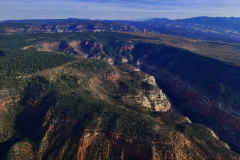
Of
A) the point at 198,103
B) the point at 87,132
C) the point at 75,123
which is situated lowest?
the point at 198,103

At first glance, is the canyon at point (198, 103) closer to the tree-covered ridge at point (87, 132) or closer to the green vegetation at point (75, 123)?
the green vegetation at point (75, 123)

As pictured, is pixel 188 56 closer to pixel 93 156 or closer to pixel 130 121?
pixel 130 121

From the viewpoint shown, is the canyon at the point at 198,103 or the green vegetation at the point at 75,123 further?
the canyon at the point at 198,103

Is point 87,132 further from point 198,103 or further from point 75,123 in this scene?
point 198,103

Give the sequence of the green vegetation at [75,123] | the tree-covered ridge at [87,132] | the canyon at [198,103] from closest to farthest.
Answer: the tree-covered ridge at [87,132] → the green vegetation at [75,123] → the canyon at [198,103]

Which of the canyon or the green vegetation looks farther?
the canyon

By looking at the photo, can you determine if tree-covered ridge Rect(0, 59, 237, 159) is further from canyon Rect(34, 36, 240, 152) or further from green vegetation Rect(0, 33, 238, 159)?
canyon Rect(34, 36, 240, 152)

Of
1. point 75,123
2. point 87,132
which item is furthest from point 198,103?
point 75,123

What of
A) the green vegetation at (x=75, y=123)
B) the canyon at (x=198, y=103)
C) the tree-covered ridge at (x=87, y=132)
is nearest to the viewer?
the tree-covered ridge at (x=87, y=132)

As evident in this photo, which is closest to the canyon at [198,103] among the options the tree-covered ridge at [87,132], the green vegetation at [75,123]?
the green vegetation at [75,123]

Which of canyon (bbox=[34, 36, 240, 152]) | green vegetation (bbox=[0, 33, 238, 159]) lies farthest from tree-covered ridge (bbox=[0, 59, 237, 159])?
canyon (bbox=[34, 36, 240, 152])

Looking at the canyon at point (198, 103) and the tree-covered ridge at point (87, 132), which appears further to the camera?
the canyon at point (198, 103)
